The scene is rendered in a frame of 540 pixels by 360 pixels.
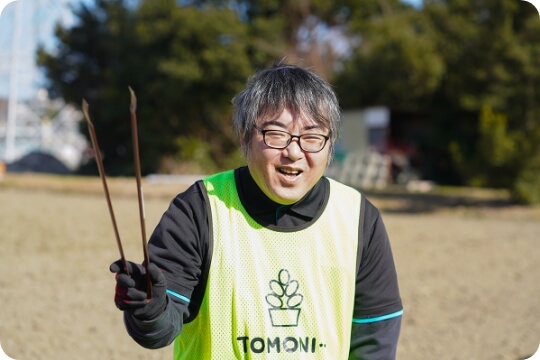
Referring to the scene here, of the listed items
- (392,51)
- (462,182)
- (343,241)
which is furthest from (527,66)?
(343,241)

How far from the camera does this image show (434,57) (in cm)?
2366

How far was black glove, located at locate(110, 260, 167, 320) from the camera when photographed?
1.92m

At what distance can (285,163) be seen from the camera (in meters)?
2.28

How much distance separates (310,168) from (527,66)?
1888cm

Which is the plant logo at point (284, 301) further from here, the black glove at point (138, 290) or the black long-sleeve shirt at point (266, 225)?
the black glove at point (138, 290)

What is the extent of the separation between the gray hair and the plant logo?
16.2 inches

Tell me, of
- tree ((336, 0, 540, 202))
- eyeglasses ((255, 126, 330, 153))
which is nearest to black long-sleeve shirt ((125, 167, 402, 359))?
eyeglasses ((255, 126, 330, 153))

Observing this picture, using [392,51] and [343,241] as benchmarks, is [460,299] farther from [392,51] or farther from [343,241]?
[392,51]

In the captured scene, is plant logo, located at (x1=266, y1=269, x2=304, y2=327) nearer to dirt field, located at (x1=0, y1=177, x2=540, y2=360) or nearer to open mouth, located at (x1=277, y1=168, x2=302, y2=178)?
open mouth, located at (x1=277, y1=168, x2=302, y2=178)

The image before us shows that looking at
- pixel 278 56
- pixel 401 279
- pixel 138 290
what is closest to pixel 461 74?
pixel 278 56

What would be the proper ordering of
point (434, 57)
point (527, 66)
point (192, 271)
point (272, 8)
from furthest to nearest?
point (272, 8), point (434, 57), point (527, 66), point (192, 271)

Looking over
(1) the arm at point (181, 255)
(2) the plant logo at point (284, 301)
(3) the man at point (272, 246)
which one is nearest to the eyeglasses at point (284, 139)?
(3) the man at point (272, 246)

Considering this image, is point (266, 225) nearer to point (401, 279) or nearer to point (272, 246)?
point (272, 246)

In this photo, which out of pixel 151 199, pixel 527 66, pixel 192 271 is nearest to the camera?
pixel 192 271
